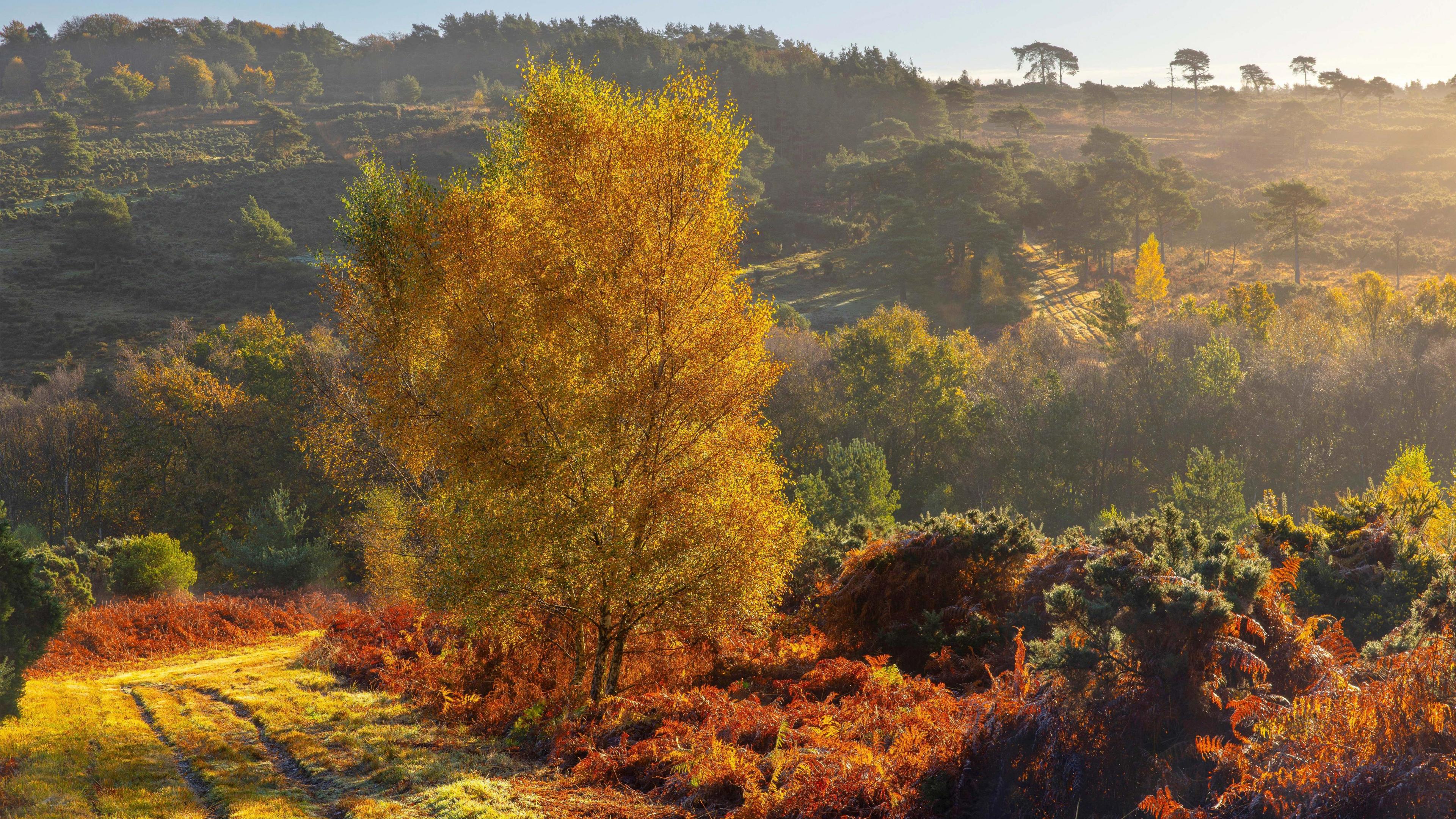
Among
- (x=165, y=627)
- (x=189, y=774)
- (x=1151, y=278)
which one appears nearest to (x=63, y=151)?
(x=165, y=627)

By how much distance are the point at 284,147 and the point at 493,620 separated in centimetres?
10445

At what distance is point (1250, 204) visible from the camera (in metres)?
92.6

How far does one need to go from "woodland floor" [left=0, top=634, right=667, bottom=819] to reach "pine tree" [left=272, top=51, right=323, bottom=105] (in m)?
132

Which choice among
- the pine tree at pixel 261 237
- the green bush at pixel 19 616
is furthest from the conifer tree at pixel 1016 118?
the green bush at pixel 19 616

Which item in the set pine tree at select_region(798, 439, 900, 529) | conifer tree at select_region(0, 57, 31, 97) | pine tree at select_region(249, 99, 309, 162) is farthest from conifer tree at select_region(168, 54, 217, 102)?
pine tree at select_region(798, 439, 900, 529)

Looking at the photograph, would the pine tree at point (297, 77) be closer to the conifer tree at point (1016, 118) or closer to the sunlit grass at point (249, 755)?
the conifer tree at point (1016, 118)

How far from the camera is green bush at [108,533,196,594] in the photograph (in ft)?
81.4

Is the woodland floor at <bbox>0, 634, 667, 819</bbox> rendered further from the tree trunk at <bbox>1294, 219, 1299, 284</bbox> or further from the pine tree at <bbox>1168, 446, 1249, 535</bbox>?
the tree trunk at <bbox>1294, 219, 1299, 284</bbox>

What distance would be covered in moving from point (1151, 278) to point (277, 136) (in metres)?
98.5

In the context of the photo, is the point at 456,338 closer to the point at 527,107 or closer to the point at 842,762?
the point at 527,107

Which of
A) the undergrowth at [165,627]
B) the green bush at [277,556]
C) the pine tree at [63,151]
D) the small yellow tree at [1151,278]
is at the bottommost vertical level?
the green bush at [277,556]

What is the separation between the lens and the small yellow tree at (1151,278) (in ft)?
237

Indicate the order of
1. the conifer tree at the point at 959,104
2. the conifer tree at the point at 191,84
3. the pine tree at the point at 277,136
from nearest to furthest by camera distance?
1. the pine tree at the point at 277,136
2. the conifer tree at the point at 959,104
3. the conifer tree at the point at 191,84

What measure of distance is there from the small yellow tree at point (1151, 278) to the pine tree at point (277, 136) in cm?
9441
